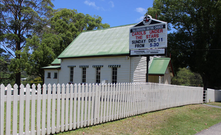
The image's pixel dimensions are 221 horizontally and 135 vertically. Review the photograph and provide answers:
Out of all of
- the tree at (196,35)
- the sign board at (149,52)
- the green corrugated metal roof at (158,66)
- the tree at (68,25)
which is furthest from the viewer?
the tree at (68,25)

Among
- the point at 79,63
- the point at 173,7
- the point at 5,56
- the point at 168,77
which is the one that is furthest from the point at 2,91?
the point at 173,7

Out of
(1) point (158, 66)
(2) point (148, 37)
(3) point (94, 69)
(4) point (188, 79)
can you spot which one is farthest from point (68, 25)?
(4) point (188, 79)

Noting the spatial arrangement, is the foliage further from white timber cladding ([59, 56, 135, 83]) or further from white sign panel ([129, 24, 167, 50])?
white sign panel ([129, 24, 167, 50])

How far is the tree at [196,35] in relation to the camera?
92.5 feet

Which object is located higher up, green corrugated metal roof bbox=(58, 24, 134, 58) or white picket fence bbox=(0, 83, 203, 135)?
green corrugated metal roof bbox=(58, 24, 134, 58)

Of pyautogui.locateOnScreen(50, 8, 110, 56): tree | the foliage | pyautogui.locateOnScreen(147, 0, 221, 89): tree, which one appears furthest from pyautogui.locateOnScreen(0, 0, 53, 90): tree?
the foliage

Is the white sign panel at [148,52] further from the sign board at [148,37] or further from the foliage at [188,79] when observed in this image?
the foliage at [188,79]

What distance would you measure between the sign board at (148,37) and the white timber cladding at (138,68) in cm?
270

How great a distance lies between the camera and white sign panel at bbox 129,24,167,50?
1164 centimetres

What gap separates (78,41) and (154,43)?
11.9 metres

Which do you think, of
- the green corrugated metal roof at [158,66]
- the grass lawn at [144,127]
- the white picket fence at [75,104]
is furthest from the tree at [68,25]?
the grass lawn at [144,127]

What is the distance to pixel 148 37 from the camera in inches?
481

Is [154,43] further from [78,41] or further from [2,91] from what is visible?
[78,41]

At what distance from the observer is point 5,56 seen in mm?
30516
